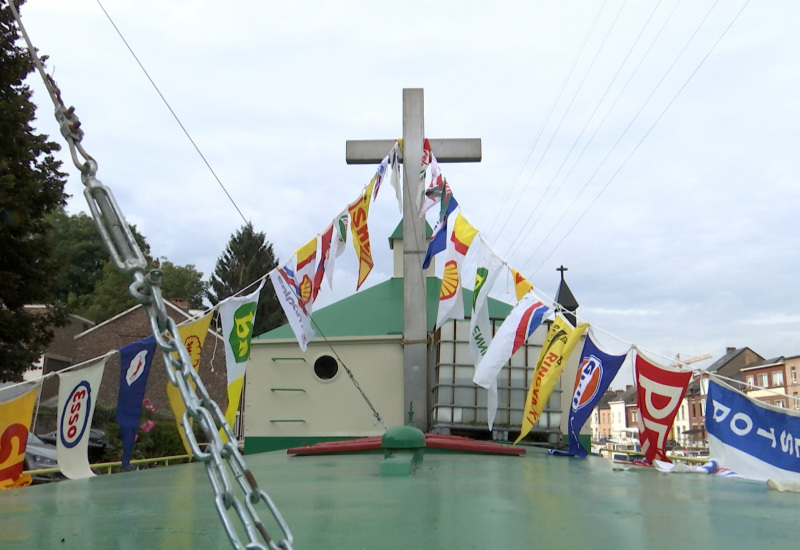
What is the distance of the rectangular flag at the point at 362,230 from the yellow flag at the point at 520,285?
2.46m

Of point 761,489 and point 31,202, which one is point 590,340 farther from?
point 31,202

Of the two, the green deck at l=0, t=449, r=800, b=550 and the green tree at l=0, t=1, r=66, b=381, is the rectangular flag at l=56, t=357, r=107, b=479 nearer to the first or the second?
the green deck at l=0, t=449, r=800, b=550

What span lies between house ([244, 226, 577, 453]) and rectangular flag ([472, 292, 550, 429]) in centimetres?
220

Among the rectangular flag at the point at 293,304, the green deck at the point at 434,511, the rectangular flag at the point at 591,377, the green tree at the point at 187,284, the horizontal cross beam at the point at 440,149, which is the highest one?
the green tree at the point at 187,284

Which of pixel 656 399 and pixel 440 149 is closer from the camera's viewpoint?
pixel 656 399

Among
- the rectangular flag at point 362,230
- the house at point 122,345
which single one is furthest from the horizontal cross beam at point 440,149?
the house at point 122,345

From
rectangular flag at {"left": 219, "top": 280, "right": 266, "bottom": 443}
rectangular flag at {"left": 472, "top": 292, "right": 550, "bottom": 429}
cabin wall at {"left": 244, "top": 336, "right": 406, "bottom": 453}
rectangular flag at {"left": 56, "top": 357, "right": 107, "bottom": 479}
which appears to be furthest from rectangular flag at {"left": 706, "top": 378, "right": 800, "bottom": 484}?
rectangular flag at {"left": 56, "top": 357, "right": 107, "bottom": 479}

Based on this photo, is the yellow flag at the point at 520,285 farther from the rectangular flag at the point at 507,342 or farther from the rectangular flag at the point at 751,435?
the rectangular flag at the point at 751,435

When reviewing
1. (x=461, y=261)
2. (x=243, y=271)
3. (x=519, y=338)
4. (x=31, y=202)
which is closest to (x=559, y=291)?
(x=461, y=261)

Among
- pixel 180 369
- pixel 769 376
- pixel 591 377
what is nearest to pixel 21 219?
pixel 591 377

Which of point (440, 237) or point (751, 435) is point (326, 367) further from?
point (751, 435)

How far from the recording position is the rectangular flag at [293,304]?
340 inches

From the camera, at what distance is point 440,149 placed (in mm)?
10211

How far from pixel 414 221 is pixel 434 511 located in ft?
20.5
